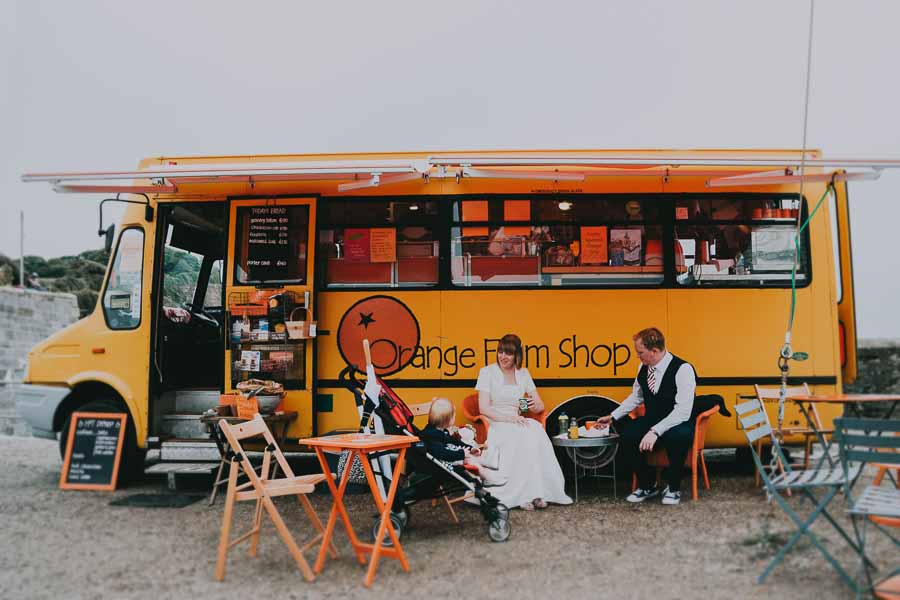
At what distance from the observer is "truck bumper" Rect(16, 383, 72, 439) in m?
6.71

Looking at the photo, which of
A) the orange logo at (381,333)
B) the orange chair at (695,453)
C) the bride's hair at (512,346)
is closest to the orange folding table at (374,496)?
the bride's hair at (512,346)

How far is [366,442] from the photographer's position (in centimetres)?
427

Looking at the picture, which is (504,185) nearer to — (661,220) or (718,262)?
(661,220)

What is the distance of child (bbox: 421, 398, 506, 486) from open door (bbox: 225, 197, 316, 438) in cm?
177

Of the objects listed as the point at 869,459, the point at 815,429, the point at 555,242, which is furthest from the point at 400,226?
the point at 869,459

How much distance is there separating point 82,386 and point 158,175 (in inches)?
88.0

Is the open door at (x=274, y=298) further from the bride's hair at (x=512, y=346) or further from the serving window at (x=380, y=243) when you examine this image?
the bride's hair at (x=512, y=346)

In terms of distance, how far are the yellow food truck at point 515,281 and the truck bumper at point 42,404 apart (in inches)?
9.1

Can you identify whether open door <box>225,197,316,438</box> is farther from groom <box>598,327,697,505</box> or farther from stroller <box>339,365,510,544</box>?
groom <box>598,327,697,505</box>

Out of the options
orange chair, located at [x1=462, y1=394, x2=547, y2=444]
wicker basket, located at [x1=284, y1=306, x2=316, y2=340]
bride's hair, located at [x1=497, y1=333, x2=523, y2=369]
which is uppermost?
wicker basket, located at [x1=284, y1=306, x2=316, y2=340]

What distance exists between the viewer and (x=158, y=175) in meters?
5.91

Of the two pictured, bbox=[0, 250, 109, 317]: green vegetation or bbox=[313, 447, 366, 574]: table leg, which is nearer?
bbox=[313, 447, 366, 574]: table leg

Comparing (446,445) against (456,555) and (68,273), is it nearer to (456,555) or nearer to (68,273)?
(456,555)

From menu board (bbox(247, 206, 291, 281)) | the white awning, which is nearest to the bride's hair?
the white awning
